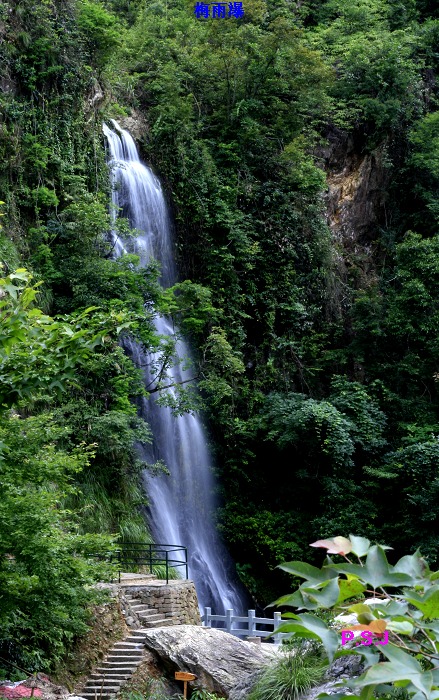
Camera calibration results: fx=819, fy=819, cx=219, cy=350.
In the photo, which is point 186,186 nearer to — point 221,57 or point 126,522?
point 221,57

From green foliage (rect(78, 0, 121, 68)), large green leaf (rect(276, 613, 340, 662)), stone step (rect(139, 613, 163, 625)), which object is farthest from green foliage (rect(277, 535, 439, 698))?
green foliage (rect(78, 0, 121, 68))

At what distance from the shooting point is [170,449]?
20.8 meters

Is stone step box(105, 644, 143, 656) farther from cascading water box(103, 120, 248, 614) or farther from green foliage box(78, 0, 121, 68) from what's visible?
green foliage box(78, 0, 121, 68)

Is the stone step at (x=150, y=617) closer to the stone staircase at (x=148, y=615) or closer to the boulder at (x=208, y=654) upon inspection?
the stone staircase at (x=148, y=615)

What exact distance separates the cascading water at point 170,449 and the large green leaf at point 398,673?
57.9 feet

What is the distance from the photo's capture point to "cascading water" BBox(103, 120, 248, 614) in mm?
19656

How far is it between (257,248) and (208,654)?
13454mm

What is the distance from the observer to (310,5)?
3231 cm

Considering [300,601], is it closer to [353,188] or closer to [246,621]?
[246,621]

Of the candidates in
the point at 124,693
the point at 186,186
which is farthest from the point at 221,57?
the point at 124,693

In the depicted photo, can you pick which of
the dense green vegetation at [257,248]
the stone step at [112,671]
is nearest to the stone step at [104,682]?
the stone step at [112,671]

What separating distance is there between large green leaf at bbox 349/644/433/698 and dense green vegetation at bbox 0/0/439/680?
15127 mm

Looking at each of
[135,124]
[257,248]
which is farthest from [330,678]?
[135,124]

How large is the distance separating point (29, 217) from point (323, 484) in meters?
9.87
